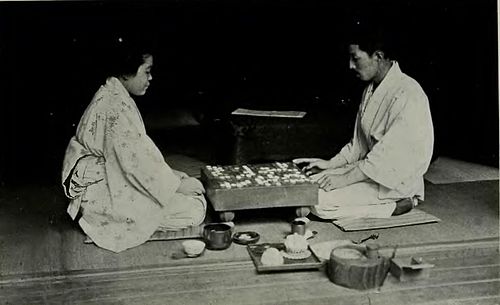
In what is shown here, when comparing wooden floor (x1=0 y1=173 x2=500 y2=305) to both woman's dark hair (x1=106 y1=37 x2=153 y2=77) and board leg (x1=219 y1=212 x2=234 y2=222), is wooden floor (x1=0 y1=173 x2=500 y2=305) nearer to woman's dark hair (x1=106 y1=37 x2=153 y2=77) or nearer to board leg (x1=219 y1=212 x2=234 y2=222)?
board leg (x1=219 y1=212 x2=234 y2=222)

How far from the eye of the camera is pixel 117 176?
10.3 feet

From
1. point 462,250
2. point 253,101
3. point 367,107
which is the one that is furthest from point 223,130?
point 462,250

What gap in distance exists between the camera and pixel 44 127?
5164 mm

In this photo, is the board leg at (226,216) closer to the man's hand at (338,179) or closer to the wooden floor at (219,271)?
the wooden floor at (219,271)

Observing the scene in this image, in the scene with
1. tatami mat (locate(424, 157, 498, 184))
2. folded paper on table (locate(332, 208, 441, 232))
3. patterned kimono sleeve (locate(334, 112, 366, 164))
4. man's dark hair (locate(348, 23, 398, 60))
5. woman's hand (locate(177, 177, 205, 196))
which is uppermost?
man's dark hair (locate(348, 23, 398, 60))

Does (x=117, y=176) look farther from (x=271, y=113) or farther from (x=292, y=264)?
(x=271, y=113)

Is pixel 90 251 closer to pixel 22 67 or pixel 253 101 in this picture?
pixel 253 101

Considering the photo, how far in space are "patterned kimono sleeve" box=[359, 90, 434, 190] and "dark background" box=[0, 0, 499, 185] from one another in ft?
2.96

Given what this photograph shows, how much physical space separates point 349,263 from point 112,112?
1.31 m

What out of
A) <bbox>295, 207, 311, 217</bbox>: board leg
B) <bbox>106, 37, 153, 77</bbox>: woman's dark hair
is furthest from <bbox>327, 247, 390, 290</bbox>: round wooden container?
<bbox>106, 37, 153, 77</bbox>: woman's dark hair

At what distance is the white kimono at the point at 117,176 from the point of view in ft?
10.2

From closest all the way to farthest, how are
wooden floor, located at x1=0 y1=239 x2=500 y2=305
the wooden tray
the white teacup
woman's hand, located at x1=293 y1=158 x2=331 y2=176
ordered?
wooden floor, located at x1=0 y1=239 x2=500 y2=305 < the wooden tray < the white teacup < woman's hand, located at x1=293 y1=158 x2=331 y2=176

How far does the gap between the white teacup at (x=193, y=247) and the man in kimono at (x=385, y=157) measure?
Answer: 73cm

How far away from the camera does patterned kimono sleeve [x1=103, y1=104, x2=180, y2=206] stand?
3123mm
